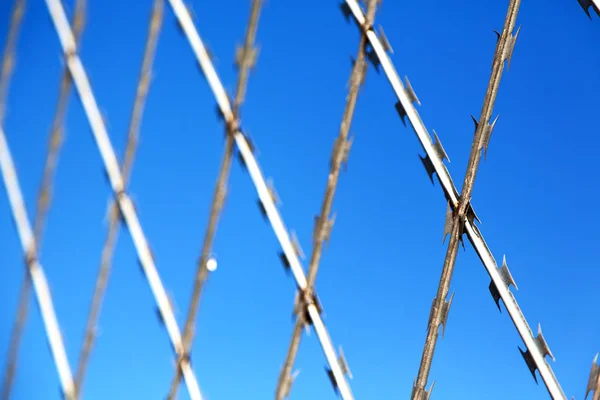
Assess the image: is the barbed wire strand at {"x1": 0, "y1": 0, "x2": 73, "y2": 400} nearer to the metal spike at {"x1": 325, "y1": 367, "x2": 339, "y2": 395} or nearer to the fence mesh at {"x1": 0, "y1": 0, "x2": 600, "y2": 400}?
the fence mesh at {"x1": 0, "y1": 0, "x2": 600, "y2": 400}

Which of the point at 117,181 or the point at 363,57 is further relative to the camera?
the point at 117,181

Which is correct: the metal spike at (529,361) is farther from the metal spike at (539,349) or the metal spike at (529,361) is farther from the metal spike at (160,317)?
the metal spike at (160,317)

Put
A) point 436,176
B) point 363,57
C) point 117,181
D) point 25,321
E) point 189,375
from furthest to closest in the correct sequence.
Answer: point 25,321 → point 117,181 → point 189,375 → point 363,57 → point 436,176

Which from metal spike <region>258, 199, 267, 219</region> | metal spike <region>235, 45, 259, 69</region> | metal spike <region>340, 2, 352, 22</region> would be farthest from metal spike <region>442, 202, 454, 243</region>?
metal spike <region>235, 45, 259, 69</region>

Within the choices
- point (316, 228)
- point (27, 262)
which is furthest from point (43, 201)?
point (316, 228)

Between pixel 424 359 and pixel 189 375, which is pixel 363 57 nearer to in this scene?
pixel 424 359

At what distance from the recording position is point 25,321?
12.9 feet

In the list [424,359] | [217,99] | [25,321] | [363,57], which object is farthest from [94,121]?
[424,359]

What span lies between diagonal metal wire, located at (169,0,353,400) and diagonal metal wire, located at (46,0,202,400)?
2.16 feet

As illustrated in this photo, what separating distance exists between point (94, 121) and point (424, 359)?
209cm

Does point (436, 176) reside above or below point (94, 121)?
below

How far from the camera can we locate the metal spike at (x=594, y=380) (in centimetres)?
160

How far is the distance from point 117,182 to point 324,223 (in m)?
1.30

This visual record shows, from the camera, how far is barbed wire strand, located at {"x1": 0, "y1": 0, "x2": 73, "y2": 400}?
3.46 meters
